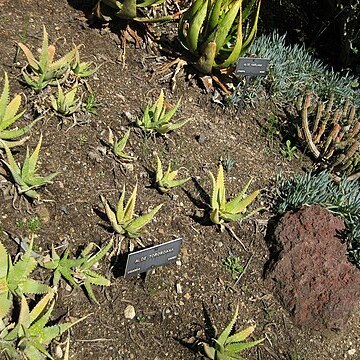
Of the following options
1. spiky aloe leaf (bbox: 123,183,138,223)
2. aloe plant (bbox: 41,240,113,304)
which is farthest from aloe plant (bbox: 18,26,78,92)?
aloe plant (bbox: 41,240,113,304)

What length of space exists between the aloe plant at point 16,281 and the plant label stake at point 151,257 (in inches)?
14.8

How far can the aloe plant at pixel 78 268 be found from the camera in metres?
2.42

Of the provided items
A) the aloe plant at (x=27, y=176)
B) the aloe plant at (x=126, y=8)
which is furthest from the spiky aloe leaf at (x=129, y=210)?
the aloe plant at (x=126, y=8)

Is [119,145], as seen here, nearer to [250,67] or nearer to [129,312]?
[129,312]

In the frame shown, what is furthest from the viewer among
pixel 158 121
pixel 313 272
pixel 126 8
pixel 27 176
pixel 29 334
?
pixel 126 8

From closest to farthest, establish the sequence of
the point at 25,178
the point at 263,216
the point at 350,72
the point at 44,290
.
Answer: the point at 44,290, the point at 25,178, the point at 263,216, the point at 350,72

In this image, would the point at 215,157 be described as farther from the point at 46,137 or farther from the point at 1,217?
the point at 1,217

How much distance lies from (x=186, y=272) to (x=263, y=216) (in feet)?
2.04

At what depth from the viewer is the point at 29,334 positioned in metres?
2.13

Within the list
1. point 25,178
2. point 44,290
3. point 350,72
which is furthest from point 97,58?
point 350,72

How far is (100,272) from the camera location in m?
2.59

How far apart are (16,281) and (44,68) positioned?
126 cm

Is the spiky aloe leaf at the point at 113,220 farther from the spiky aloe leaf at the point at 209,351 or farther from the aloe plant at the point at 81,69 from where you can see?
the aloe plant at the point at 81,69

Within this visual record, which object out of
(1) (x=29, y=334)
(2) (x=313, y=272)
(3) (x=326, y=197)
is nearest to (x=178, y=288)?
(2) (x=313, y=272)
